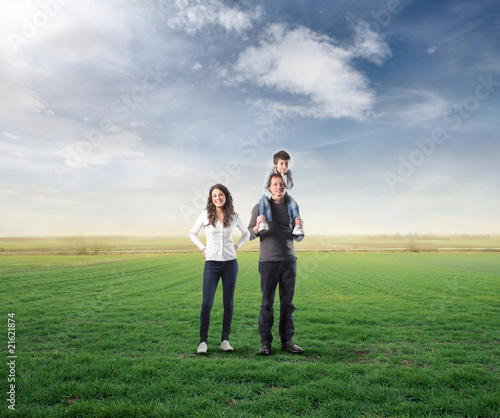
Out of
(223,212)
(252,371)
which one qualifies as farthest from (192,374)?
(223,212)

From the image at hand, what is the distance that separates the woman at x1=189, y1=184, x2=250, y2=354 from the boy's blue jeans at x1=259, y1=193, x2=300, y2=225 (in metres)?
0.56

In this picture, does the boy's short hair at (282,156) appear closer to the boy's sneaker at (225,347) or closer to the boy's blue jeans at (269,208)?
the boy's blue jeans at (269,208)

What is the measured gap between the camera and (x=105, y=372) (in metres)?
4.64

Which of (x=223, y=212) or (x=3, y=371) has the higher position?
(x=223, y=212)

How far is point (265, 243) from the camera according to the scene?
18.3 feet

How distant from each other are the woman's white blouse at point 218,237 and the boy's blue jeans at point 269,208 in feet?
1.84

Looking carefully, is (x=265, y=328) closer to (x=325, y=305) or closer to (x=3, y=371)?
(x=3, y=371)

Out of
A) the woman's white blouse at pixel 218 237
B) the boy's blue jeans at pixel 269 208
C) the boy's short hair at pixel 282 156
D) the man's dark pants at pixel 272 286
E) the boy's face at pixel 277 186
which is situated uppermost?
the boy's short hair at pixel 282 156

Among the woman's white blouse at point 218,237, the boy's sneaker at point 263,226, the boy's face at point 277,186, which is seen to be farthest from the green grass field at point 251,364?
the boy's face at point 277,186

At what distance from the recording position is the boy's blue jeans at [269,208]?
18.3 ft

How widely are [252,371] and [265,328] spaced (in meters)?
1.03

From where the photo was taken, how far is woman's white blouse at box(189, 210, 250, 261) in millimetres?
5688

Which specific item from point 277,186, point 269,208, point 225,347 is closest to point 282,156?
point 277,186

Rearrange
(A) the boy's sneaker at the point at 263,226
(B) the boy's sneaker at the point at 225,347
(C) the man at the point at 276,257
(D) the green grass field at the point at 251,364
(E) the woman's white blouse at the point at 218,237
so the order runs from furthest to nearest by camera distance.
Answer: (B) the boy's sneaker at the point at 225,347 < (E) the woman's white blouse at the point at 218,237 < (C) the man at the point at 276,257 < (A) the boy's sneaker at the point at 263,226 < (D) the green grass field at the point at 251,364
